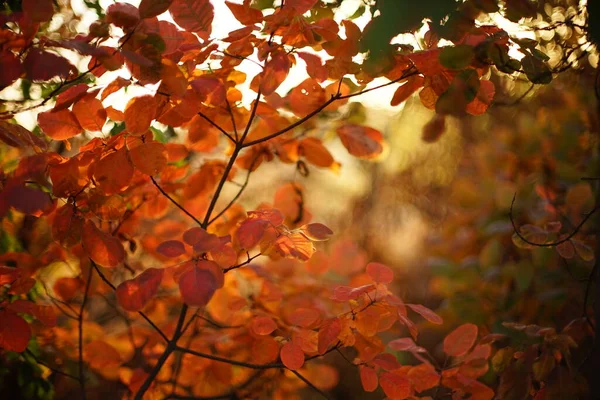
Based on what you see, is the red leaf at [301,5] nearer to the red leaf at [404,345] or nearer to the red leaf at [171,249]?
the red leaf at [171,249]

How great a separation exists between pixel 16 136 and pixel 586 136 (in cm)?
255

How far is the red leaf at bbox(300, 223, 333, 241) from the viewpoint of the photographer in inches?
44.7

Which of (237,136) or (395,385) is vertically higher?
(237,136)

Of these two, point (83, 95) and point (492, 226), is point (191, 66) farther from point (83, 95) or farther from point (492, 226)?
point (492, 226)

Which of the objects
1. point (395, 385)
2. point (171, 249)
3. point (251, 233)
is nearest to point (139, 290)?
point (171, 249)

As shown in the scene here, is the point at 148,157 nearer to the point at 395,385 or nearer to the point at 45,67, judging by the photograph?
the point at 45,67

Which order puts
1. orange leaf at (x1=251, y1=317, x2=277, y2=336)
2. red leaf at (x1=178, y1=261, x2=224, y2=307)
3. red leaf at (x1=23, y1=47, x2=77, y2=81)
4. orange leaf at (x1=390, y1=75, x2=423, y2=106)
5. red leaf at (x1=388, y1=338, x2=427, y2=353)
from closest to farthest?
red leaf at (x1=23, y1=47, x2=77, y2=81) < red leaf at (x1=178, y1=261, x2=224, y2=307) < orange leaf at (x1=390, y1=75, x2=423, y2=106) < orange leaf at (x1=251, y1=317, x2=277, y2=336) < red leaf at (x1=388, y1=338, x2=427, y2=353)

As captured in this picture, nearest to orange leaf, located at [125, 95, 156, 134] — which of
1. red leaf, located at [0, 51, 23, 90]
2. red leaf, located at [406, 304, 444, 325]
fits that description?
red leaf, located at [0, 51, 23, 90]

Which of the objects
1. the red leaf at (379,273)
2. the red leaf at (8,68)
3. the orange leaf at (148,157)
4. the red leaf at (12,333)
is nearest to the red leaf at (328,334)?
the red leaf at (379,273)

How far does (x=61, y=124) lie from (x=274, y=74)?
457mm

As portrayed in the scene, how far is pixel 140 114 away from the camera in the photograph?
113cm

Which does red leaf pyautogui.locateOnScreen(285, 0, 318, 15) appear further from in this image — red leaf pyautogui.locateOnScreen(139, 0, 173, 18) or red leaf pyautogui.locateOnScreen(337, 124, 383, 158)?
red leaf pyautogui.locateOnScreen(337, 124, 383, 158)

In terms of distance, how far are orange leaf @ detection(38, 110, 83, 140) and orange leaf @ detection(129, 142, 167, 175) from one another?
0.51 feet

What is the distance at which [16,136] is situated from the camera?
1092 millimetres
